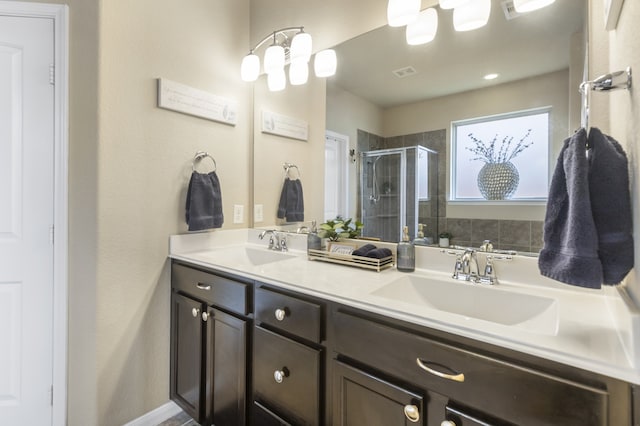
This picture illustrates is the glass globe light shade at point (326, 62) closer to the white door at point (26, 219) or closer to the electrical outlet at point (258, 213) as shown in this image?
the electrical outlet at point (258, 213)

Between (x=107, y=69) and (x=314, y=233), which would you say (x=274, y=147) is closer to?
(x=314, y=233)

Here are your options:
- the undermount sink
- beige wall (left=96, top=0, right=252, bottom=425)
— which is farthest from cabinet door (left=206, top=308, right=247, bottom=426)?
the undermount sink

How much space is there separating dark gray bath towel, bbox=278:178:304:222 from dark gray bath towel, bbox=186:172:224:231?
0.40m

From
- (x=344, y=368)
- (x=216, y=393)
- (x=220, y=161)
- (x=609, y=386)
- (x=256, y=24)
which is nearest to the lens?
(x=609, y=386)

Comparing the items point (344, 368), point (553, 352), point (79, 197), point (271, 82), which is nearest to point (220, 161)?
point (271, 82)

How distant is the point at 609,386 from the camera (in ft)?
2.00

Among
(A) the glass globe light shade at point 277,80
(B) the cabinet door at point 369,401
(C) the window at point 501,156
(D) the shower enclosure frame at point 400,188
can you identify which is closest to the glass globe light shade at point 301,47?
(A) the glass globe light shade at point 277,80

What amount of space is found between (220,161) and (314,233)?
0.81 m

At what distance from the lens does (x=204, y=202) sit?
1.82 metres

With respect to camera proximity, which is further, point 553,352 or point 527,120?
point 527,120

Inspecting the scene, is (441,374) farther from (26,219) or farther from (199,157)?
(26,219)

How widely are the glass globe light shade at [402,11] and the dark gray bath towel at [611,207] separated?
3.05 ft

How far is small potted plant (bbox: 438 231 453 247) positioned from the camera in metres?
1.34

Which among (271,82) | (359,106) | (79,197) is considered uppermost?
(271,82)
